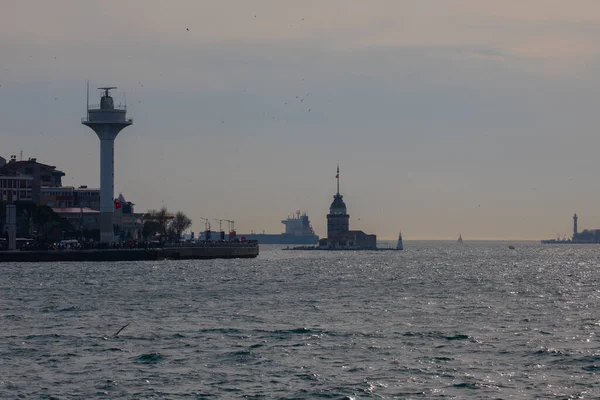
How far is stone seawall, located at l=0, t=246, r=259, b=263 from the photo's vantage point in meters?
150

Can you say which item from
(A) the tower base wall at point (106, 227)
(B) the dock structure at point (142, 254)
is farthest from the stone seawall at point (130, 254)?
(A) the tower base wall at point (106, 227)

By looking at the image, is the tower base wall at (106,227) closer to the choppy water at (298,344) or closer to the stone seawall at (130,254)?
the stone seawall at (130,254)

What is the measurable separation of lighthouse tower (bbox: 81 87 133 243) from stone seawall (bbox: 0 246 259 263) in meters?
19.2

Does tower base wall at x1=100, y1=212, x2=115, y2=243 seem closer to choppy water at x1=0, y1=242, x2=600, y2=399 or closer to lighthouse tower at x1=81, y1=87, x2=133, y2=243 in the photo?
lighthouse tower at x1=81, y1=87, x2=133, y2=243

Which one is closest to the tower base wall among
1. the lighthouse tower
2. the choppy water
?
the lighthouse tower

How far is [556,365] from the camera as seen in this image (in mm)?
42875

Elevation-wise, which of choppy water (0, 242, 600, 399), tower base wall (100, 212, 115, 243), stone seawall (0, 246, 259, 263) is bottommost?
choppy water (0, 242, 600, 399)

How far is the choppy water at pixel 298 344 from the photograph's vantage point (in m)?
38.8

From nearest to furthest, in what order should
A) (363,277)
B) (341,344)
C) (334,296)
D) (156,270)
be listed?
(341,344) → (334,296) → (363,277) → (156,270)

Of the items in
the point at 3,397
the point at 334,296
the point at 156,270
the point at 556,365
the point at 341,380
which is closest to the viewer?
the point at 3,397

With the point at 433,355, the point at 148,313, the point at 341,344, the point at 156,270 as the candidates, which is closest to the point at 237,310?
the point at 148,313

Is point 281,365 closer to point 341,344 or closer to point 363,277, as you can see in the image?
point 341,344

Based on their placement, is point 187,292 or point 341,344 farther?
point 187,292

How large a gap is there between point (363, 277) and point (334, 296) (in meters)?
33.8
